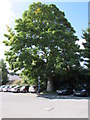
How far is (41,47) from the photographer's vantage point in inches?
1058

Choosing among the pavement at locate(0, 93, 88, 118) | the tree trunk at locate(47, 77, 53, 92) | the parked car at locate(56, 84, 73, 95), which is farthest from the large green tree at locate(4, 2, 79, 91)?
the pavement at locate(0, 93, 88, 118)

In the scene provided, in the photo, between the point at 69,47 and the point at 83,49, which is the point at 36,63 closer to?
the point at 69,47

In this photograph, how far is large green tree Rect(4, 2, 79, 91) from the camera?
26234mm

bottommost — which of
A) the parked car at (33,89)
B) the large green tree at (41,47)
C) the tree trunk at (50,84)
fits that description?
the parked car at (33,89)

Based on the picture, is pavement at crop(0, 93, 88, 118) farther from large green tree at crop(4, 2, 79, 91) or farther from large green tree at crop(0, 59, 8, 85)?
large green tree at crop(0, 59, 8, 85)

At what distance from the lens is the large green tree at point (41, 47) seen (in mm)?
26234

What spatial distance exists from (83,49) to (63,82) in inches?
244

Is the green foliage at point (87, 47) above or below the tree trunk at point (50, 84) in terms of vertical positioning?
above

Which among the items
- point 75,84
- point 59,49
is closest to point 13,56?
point 59,49

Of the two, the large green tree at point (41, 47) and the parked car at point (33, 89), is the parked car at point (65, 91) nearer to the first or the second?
the large green tree at point (41, 47)

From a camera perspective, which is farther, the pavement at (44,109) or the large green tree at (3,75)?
the large green tree at (3,75)

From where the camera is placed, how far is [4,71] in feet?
184

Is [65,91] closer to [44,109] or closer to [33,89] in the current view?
[33,89]

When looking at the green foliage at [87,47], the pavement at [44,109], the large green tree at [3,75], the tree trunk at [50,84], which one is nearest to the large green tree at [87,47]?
the green foliage at [87,47]
